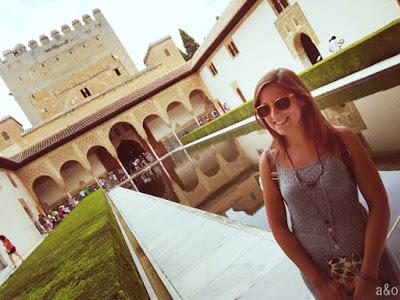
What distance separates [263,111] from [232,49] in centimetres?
2126

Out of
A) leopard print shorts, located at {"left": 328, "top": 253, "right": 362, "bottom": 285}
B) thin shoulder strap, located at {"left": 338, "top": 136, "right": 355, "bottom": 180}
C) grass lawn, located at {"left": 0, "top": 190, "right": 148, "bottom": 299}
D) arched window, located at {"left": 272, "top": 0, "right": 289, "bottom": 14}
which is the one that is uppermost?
arched window, located at {"left": 272, "top": 0, "right": 289, "bottom": 14}

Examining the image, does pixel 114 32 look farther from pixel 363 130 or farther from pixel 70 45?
pixel 363 130

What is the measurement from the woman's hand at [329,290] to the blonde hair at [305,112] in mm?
575

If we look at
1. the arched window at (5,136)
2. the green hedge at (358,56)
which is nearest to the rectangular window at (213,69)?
the green hedge at (358,56)

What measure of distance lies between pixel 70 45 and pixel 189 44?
52.3 ft

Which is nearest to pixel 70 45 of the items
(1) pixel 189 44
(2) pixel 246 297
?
(1) pixel 189 44

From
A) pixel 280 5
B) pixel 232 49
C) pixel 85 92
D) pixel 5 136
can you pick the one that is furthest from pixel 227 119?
pixel 85 92

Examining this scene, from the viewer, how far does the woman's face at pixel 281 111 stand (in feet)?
5.38

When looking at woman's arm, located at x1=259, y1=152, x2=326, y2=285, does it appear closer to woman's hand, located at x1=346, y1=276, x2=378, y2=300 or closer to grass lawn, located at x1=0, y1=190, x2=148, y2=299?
woman's hand, located at x1=346, y1=276, x2=378, y2=300

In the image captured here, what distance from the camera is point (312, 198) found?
159 cm

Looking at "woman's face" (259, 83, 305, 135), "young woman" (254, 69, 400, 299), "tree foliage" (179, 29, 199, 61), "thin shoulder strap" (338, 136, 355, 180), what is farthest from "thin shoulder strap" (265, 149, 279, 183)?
"tree foliage" (179, 29, 199, 61)

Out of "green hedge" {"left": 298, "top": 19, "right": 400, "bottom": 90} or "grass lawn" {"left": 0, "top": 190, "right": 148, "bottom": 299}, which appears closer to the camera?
"grass lawn" {"left": 0, "top": 190, "right": 148, "bottom": 299}

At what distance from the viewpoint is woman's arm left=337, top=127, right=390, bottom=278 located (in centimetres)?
150

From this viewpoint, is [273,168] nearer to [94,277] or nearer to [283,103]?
[283,103]
